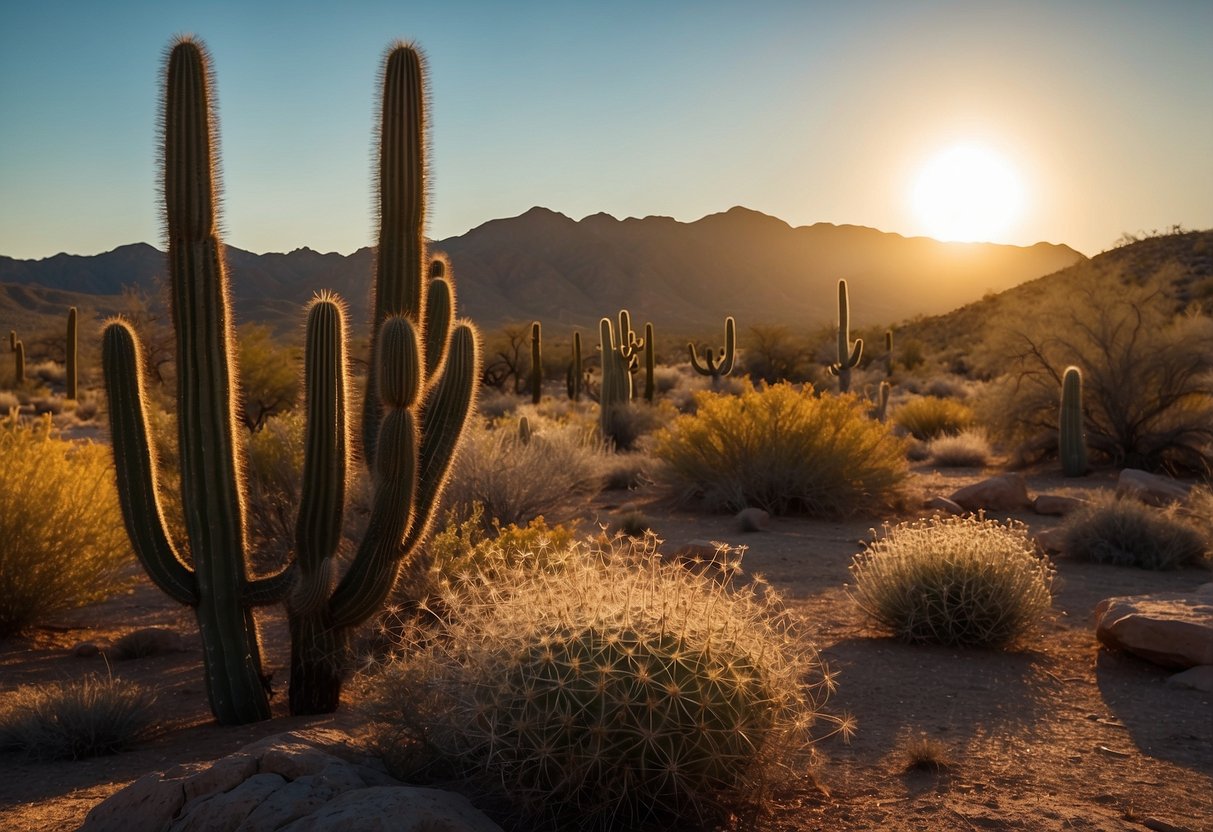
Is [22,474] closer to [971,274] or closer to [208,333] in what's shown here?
[208,333]

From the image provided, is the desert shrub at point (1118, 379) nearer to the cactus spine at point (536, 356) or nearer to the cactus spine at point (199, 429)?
the cactus spine at point (536, 356)

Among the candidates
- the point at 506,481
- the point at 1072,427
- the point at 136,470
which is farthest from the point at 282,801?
the point at 1072,427

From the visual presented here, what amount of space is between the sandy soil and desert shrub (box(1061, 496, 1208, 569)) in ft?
3.91

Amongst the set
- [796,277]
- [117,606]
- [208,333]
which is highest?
[796,277]

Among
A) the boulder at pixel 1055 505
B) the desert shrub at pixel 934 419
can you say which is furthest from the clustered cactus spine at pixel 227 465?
the desert shrub at pixel 934 419

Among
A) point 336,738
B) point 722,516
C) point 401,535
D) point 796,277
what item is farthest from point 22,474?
point 796,277

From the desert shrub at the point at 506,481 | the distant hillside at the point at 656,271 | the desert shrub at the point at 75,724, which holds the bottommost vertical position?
the desert shrub at the point at 75,724

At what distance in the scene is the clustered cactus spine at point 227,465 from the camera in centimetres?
595

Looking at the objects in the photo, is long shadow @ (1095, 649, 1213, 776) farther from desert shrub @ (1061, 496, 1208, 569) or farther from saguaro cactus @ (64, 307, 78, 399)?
saguaro cactus @ (64, 307, 78, 399)

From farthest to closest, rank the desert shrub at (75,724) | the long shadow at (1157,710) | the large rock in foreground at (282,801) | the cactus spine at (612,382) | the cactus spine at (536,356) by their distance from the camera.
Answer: the cactus spine at (536,356) < the cactus spine at (612,382) < the desert shrub at (75,724) < the long shadow at (1157,710) < the large rock in foreground at (282,801)

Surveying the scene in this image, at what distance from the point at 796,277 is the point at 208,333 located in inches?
5926

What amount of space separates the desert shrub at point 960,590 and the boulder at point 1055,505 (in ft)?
20.2

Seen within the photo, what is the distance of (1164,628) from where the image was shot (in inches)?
273

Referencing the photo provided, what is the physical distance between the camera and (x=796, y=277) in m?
152
